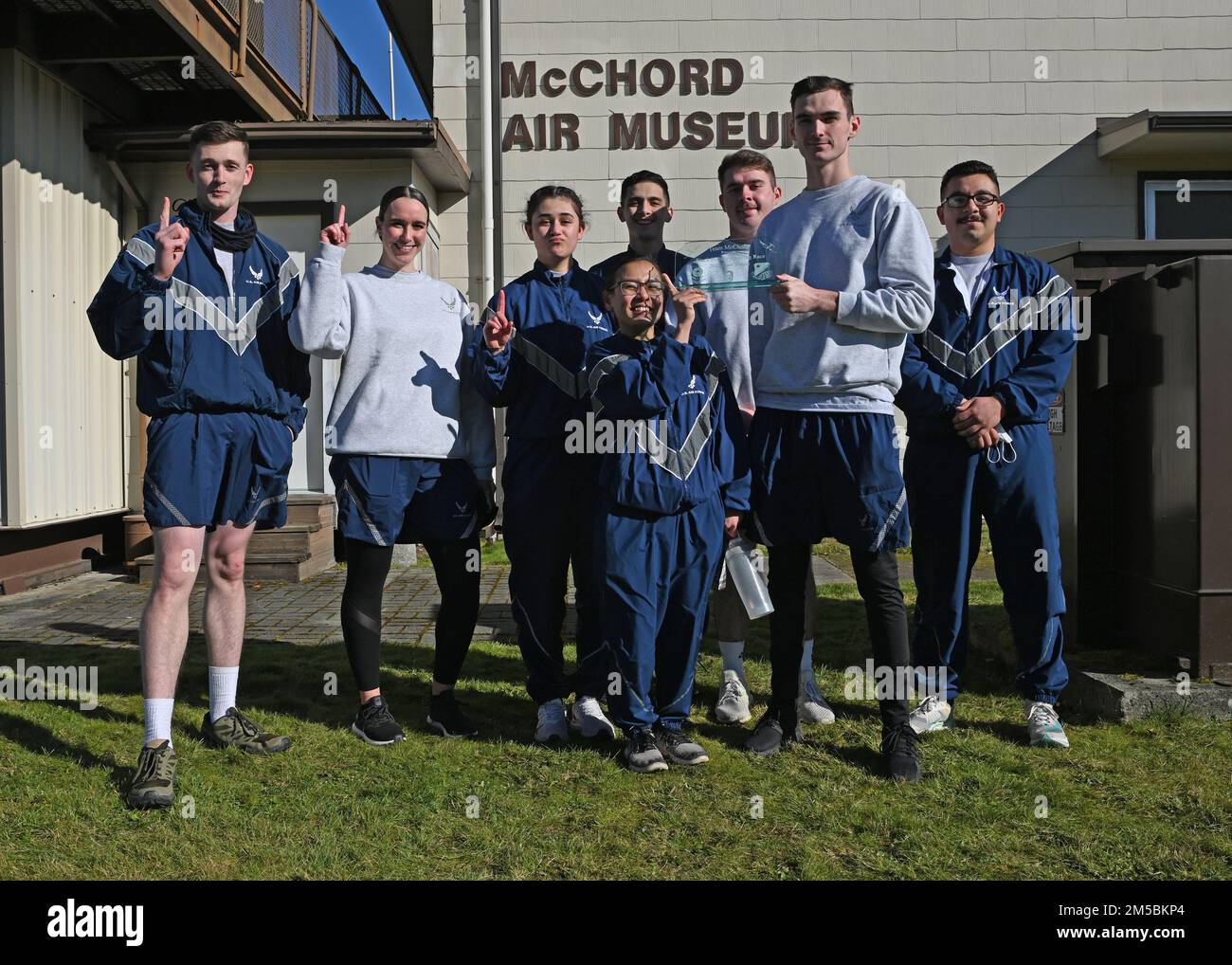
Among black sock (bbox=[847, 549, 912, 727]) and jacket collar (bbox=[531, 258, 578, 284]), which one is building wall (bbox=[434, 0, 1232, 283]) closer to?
jacket collar (bbox=[531, 258, 578, 284])

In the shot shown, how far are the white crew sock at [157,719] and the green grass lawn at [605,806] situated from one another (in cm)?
18

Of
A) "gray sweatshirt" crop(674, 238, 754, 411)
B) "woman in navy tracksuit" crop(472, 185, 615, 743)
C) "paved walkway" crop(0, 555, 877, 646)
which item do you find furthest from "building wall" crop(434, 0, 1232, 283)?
"woman in navy tracksuit" crop(472, 185, 615, 743)

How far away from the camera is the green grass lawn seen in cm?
286

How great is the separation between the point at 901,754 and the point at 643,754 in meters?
0.87

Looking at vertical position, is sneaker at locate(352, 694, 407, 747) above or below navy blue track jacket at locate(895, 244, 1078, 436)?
below

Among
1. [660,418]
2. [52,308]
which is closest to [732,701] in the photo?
[660,418]

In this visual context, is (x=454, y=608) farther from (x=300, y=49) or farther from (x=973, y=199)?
(x=300, y=49)

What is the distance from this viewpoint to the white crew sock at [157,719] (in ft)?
11.6

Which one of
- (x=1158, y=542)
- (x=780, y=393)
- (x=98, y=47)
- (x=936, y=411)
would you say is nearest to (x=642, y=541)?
(x=780, y=393)

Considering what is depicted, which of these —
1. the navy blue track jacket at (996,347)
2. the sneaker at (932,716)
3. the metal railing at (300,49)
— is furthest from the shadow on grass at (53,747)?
the metal railing at (300,49)

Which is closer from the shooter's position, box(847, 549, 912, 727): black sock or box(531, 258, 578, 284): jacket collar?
box(847, 549, 912, 727): black sock

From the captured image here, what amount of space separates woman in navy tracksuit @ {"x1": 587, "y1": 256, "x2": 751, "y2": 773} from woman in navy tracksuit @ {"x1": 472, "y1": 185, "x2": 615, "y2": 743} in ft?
0.93

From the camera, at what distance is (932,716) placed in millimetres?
4043

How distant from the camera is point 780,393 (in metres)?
3.79
